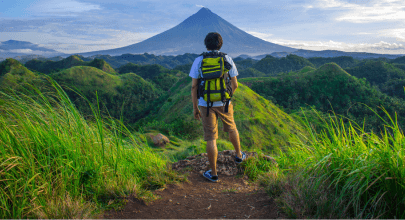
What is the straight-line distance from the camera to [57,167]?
2.05m

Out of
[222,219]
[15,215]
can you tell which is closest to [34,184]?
[15,215]

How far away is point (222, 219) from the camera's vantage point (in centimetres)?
203

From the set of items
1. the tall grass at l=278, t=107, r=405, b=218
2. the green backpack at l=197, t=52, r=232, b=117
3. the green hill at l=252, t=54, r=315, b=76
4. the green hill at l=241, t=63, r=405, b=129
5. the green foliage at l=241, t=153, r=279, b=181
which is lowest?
the green hill at l=241, t=63, r=405, b=129

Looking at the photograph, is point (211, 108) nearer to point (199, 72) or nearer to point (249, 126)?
point (199, 72)

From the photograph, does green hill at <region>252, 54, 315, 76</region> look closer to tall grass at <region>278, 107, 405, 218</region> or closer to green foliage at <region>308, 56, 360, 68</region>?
green foliage at <region>308, 56, 360, 68</region>

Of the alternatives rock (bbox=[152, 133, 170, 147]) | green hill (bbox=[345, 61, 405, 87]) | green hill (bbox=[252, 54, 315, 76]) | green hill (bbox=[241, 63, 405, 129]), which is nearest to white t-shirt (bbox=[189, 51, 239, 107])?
rock (bbox=[152, 133, 170, 147])

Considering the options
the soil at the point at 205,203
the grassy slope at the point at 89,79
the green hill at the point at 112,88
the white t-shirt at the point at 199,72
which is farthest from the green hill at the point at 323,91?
the soil at the point at 205,203

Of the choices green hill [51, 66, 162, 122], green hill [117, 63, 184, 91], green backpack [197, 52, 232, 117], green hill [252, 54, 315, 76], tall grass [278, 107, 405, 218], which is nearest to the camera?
tall grass [278, 107, 405, 218]

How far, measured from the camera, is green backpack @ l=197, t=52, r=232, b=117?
111 inches

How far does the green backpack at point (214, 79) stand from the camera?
282cm

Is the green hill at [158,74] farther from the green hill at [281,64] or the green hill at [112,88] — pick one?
the green hill at [281,64]

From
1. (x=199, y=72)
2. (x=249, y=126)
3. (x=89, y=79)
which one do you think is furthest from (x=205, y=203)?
(x=89, y=79)

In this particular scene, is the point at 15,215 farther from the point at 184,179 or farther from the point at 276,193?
the point at 276,193

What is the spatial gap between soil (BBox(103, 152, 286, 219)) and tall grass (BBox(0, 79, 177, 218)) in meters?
0.17
